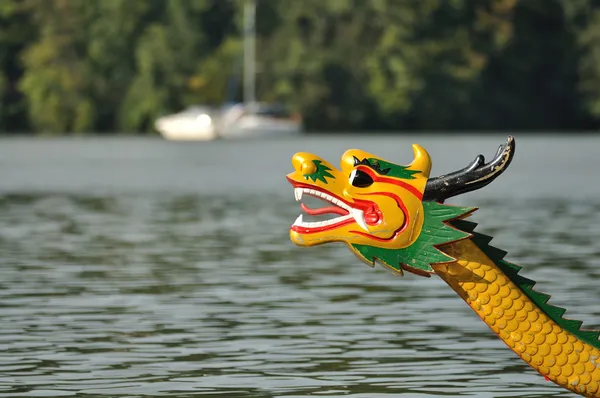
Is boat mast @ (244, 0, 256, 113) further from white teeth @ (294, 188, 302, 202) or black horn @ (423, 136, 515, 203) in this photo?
white teeth @ (294, 188, 302, 202)

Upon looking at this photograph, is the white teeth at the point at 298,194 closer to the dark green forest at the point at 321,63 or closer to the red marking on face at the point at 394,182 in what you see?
the red marking on face at the point at 394,182

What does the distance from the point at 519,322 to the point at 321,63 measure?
90.1 meters

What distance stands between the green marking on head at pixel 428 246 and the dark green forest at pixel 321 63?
89945 mm

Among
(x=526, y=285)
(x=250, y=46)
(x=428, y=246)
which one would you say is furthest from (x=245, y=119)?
(x=428, y=246)

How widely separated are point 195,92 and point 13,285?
85.7 metres

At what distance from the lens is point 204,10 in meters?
105

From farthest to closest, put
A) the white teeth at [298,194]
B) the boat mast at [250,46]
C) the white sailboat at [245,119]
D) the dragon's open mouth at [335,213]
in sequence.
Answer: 1. the boat mast at [250,46]
2. the white sailboat at [245,119]
3. the dragon's open mouth at [335,213]
4. the white teeth at [298,194]

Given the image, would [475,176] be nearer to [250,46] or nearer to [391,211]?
[391,211]

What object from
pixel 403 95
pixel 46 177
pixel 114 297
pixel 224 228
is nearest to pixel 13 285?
pixel 114 297

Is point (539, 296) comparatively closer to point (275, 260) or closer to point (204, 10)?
point (275, 260)

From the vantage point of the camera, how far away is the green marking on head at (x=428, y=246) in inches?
436

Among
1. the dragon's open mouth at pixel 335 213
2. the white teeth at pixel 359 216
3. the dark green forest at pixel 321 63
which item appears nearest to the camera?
the dragon's open mouth at pixel 335 213

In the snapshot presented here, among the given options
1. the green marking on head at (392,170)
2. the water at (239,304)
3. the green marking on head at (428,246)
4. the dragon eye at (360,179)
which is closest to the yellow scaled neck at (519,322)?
the green marking on head at (428,246)

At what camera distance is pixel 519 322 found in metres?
11.1
